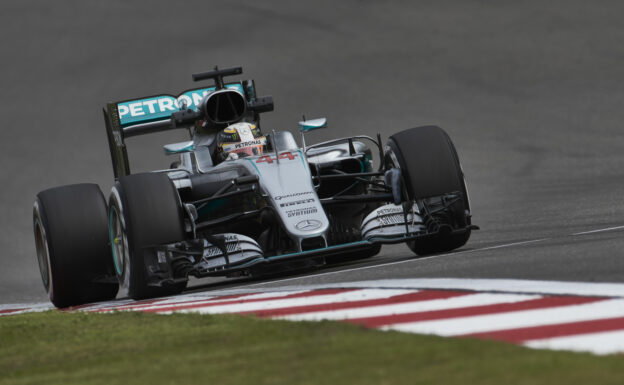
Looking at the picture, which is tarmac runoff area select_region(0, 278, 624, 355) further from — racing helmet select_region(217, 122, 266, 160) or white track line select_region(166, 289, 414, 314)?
racing helmet select_region(217, 122, 266, 160)

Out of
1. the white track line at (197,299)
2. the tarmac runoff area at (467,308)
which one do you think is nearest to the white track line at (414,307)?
the tarmac runoff area at (467,308)

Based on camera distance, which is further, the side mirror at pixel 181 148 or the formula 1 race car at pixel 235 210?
the side mirror at pixel 181 148

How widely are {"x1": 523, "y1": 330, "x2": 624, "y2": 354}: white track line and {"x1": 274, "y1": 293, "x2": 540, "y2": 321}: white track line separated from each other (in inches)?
47.2

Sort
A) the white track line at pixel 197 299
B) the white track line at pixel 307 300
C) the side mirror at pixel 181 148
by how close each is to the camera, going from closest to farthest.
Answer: the white track line at pixel 307 300 < the white track line at pixel 197 299 < the side mirror at pixel 181 148

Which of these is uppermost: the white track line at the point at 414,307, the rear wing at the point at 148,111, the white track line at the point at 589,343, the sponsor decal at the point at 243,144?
the rear wing at the point at 148,111

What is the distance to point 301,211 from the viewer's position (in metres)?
9.72

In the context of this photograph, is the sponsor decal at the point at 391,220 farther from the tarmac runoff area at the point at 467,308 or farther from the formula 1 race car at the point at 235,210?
the tarmac runoff area at the point at 467,308

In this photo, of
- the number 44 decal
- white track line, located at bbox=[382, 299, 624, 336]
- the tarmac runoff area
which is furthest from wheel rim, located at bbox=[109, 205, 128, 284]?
white track line, located at bbox=[382, 299, 624, 336]

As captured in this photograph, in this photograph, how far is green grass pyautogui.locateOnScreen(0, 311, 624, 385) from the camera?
3.83m

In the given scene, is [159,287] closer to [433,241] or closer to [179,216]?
[179,216]

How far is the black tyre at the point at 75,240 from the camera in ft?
33.4

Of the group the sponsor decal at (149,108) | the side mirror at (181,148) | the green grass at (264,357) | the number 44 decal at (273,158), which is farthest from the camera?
the sponsor decal at (149,108)

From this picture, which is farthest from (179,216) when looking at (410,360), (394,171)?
(410,360)

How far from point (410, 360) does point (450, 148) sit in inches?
243
